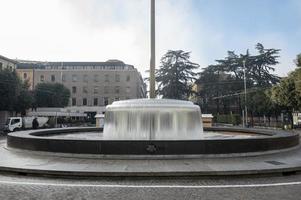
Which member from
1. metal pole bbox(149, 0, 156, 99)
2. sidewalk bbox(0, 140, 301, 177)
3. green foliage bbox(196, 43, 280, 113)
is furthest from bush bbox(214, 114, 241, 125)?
sidewalk bbox(0, 140, 301, 177)

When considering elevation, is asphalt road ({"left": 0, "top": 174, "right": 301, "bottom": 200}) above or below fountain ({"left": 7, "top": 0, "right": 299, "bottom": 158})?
below

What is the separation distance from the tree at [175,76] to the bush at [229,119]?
9828 millimetres

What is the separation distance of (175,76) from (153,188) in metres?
74.6

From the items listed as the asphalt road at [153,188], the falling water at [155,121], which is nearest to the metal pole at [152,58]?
the falling water at [155,121]

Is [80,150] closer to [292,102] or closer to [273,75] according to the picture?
[292,102]

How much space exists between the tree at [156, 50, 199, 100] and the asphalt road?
233ft

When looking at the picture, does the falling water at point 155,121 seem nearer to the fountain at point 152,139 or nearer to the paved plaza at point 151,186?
the fountain at point 152,139

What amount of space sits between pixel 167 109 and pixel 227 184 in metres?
7.44

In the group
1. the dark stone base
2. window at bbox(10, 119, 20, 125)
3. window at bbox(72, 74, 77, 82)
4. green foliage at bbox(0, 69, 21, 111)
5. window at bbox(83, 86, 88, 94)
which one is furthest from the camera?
window at bbox(72, 74, 77, 82)

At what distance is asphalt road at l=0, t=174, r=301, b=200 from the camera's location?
8250 mm

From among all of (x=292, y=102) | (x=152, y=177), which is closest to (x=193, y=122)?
(x=152, y=177)

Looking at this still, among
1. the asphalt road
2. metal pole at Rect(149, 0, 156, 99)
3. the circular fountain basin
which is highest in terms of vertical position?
metal pole at Rect(149, 0, 156, 99)

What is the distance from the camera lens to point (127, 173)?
1041 centimetres

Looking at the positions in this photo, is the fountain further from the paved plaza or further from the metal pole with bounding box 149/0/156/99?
the paved plaza
